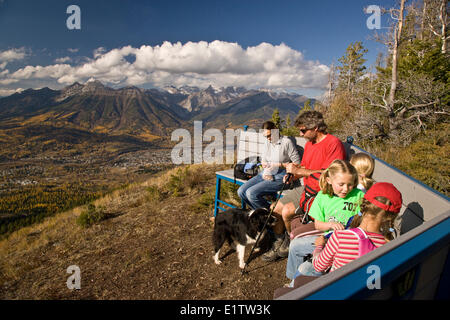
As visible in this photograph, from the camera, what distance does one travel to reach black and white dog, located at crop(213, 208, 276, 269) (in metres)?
3.00

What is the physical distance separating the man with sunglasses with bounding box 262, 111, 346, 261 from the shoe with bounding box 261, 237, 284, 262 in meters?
0.26

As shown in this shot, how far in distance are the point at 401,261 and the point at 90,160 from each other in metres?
151

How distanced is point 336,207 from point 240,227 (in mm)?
1414

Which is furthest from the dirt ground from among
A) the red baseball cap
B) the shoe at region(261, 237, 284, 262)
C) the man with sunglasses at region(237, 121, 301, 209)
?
the red baseball cap

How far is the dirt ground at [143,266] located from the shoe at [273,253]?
0.08 meters

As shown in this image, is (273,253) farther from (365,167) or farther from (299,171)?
(365,167)

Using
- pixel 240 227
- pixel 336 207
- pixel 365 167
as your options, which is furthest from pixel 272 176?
pixel 336 207

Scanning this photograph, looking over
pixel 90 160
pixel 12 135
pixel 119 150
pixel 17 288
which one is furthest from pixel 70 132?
pixel 17 288

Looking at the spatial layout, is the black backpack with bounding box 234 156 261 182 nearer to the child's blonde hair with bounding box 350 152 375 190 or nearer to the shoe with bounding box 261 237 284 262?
the shoe with bounding box 261 237 284 262

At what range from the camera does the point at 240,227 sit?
10.4ft

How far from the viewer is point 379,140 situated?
859 centimetres

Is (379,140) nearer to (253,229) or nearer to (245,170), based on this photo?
(245,170)
